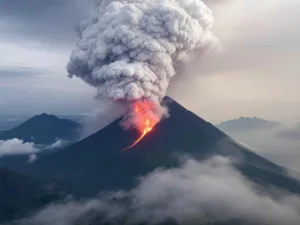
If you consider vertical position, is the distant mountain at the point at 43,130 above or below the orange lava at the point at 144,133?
above

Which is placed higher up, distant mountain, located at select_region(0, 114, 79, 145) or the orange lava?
distant mountain, located at select_region(0, 114, 79, 145)

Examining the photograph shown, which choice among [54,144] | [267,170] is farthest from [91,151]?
[54,144]

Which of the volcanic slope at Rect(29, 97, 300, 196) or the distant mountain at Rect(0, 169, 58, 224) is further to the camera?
the volcanic slope at Rect(29, 97, 300, 196)

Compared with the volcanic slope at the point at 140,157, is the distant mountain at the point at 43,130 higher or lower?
higher

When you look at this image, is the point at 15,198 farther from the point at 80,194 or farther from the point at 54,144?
the point at 54,144

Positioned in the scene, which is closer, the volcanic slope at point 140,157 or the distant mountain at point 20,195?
the distant mountain at point 20,195

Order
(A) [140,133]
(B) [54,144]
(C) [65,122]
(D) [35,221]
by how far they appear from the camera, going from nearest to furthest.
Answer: (D) [35,221], (A) [140,133], (B) [54,144], (C) [65,122]
